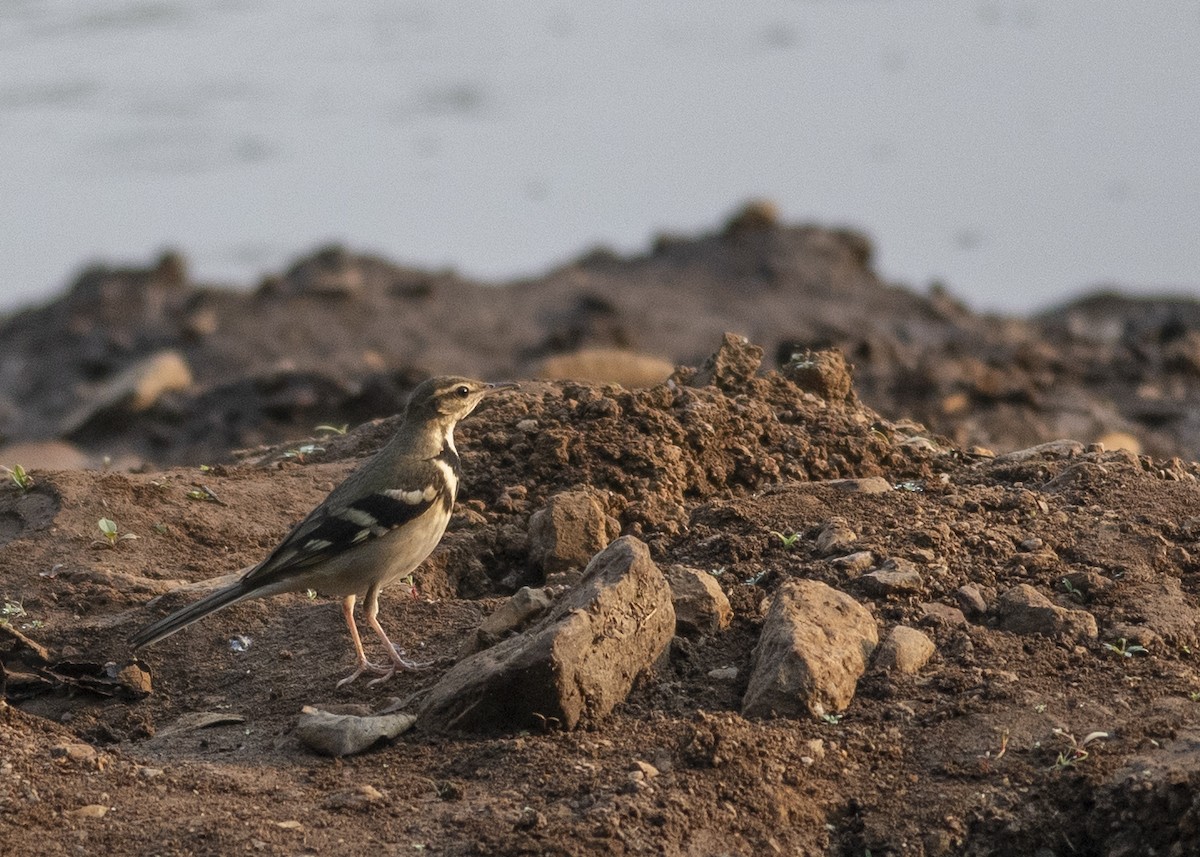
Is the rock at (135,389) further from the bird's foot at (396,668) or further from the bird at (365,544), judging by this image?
the bird's foot at (396,668)

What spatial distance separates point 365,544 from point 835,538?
1.93m

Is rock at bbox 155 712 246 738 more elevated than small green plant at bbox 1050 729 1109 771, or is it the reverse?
small green plant at bbox 1050 729 1109 771

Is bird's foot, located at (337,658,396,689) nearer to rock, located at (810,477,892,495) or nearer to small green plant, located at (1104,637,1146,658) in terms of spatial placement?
rock, located at (810,477,892,495)

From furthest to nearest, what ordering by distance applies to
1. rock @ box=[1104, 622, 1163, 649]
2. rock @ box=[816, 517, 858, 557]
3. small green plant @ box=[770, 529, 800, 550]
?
small green plant @ box=[770, 529, 800, 550], rock @ box=[816, 517, 858, 557], rock @ box=[1104, 622, 1163, 649]

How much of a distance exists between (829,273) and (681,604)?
1139 centimetres

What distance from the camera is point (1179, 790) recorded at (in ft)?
16.8

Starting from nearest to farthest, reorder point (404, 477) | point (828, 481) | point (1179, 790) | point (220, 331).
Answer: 1. point (1179, 790)
2. point (404, 477)
3. point (828, 481)
4. point (220, 331)

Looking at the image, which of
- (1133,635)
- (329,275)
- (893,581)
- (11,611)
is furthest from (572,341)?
(1133,635)

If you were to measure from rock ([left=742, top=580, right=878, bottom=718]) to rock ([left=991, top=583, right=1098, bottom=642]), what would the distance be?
0.55 m

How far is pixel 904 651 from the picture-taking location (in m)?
6.05

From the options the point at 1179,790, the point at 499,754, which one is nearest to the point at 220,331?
the point at 499,754

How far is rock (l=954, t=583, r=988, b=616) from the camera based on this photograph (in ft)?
21.0


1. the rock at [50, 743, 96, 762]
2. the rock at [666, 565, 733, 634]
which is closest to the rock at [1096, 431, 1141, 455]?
the rock at [666, 565, 733, 634]

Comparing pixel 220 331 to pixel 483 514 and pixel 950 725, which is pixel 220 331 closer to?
pixel 483 514
